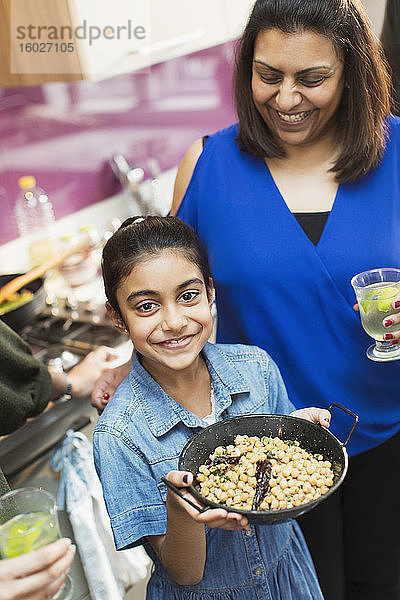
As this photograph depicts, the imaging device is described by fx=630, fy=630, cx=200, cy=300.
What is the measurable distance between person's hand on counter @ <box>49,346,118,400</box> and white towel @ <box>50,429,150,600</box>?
17 centimetres

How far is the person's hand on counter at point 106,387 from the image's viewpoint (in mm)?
1386

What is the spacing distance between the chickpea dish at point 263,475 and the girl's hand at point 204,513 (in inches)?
2.2

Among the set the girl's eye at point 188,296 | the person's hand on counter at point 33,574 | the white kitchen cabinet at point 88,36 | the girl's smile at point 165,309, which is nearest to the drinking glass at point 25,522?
the person's hand on counter at point 33,574

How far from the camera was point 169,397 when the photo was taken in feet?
4.07

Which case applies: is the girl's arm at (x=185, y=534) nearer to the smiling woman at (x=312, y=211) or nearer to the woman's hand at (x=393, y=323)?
the smiling woman at (x=312, y=211)

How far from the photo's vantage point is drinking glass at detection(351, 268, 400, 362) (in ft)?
4.44

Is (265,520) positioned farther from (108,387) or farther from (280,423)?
(108,387)

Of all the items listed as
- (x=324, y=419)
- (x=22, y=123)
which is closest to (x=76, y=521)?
(x=324, y=419)

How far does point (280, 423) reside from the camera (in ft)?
3.92

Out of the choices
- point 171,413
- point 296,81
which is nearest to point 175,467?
point 171,413

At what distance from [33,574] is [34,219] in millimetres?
1913

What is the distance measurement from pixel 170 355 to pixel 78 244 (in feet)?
5.29

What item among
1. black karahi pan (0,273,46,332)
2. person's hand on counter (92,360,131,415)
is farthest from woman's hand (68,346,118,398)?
person's hand on counter (92,360,131,415)

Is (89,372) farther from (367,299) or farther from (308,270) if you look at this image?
(367,299)
